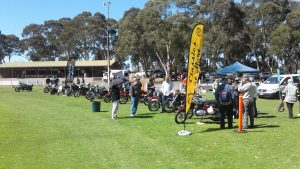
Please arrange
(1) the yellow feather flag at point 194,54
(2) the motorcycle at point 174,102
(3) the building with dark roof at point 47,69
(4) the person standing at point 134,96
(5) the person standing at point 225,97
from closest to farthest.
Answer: (1) the yellow feather flag at point 194,54 < (5) the person standing at point 225,97 < (4) the person standing at point 134,96 < (2) the motorcycle at point 174,102 < (3) the building with dark roof at point 47,69

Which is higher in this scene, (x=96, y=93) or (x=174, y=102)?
(x=96, y=93)

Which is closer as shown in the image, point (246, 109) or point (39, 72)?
point (246, 109)

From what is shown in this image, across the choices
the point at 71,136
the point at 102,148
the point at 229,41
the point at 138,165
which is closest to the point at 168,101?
the point at 71,136

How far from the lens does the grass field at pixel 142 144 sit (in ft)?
29.1

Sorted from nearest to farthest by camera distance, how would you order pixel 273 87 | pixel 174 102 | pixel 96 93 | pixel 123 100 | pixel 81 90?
pixel 174 102, pixel 123 100, pixel 96 93, pixel 273 87, pixel 81 90

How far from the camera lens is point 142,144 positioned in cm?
1095

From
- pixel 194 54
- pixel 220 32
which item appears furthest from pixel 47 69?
pixel 194 54

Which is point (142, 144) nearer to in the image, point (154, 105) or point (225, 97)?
point (225, 97)

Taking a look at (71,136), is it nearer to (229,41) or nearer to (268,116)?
(268,116)

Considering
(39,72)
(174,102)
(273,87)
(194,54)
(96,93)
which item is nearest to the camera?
(194,54)

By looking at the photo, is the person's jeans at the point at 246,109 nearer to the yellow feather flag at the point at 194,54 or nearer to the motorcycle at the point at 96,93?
the yellow feather flag at the point at 194,54

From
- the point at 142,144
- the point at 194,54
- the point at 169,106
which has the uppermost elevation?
the point at 194,54

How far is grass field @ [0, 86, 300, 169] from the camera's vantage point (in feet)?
29.1

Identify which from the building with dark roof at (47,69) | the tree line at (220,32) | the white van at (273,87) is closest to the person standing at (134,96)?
the white van at (273,87)
